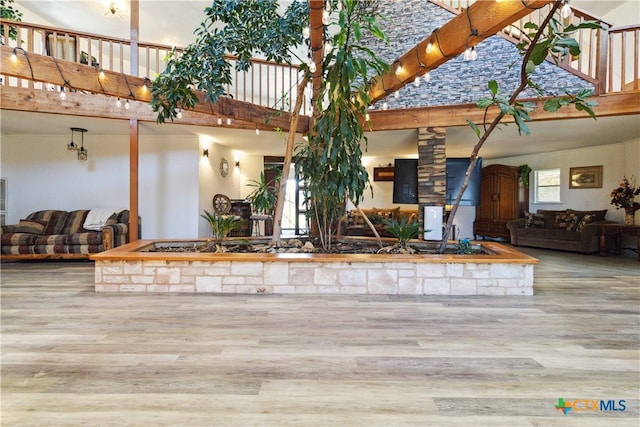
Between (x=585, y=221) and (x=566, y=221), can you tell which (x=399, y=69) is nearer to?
(x=585, y=221)

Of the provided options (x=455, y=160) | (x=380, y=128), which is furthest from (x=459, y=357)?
(x=455, y=160)

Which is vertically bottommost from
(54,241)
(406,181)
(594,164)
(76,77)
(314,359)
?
(314,359)

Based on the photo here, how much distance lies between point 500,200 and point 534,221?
3.76ft

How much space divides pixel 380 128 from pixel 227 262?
3510mm

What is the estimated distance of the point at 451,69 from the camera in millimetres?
5629

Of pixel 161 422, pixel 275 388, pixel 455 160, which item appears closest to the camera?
pixel 161 422

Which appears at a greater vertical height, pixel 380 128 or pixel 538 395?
pixel 380 128

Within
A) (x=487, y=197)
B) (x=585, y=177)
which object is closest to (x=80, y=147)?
(x=487, y=197)

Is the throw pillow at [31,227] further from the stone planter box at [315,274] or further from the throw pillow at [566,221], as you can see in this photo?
the throw pillow at [566,221]

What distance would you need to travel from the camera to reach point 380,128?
5719 mm

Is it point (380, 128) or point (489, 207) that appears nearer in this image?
point (380, 128)

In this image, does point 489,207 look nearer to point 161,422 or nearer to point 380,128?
point 380,128

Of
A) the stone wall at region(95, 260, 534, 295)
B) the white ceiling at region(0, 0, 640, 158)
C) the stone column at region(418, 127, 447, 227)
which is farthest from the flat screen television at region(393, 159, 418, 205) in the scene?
the stone wall at region(95, 260, 534, 295)

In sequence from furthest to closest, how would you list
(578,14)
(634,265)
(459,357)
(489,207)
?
(489,207) → (634,265) → (578,14) → (459,357)
